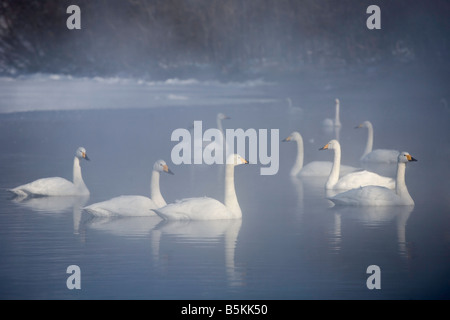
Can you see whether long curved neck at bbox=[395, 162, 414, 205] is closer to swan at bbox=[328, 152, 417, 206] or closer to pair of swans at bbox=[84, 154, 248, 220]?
swan at bbox=[328, 152, 417, 206]

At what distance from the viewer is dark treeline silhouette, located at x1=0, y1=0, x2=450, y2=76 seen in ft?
125

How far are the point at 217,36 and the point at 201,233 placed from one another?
33.6 m

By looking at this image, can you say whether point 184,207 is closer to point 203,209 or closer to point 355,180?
point 203,209

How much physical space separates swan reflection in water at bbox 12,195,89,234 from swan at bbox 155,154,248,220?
113cm

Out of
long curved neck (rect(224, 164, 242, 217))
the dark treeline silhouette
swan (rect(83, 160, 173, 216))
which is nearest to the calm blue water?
swan (rect(83, 160, 173, 216))

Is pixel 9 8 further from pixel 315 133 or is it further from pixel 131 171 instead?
pixel 131 171

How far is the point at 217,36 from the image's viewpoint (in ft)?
138

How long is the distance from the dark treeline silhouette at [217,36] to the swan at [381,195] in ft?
88.2

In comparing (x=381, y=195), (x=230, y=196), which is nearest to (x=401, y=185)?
(x=381, y=195)

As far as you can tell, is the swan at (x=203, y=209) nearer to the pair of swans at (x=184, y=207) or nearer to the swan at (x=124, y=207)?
the pair of swans at (x=184, y=207)

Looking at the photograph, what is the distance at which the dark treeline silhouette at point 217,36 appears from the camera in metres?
38.2

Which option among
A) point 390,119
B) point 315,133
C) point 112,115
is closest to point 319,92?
point 390,119

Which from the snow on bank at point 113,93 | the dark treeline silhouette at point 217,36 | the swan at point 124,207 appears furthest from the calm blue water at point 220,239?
the dark treeline silhouette at point 217,36

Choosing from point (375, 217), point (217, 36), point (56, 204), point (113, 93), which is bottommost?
point (375, 217)
